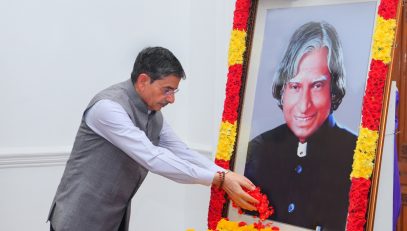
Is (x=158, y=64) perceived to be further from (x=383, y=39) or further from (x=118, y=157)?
(x=383, y=39)

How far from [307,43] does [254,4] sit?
1.35 feet

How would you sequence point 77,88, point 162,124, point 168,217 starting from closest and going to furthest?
point 162,124 < point 77,88 < point 168,217

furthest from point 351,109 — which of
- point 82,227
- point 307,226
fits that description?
point 82,227

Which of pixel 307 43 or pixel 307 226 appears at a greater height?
pixel 307 43

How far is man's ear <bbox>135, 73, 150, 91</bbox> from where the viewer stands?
2.33 metres

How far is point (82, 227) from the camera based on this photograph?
7.58 feet

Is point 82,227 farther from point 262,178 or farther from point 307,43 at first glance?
point 307,43

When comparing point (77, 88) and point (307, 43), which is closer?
point (307, 43)

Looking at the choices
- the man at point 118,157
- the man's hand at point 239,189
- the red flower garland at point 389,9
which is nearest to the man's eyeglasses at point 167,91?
the man at point 118,157

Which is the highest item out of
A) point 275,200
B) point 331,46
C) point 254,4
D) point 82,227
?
point 254,4

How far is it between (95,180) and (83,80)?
173 centimetres

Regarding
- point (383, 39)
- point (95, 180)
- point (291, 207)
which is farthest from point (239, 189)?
point (383, 39)

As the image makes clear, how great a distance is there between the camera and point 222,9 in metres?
3.88

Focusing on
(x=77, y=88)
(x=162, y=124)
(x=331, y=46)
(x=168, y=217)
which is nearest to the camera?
(x=331, y=46)
